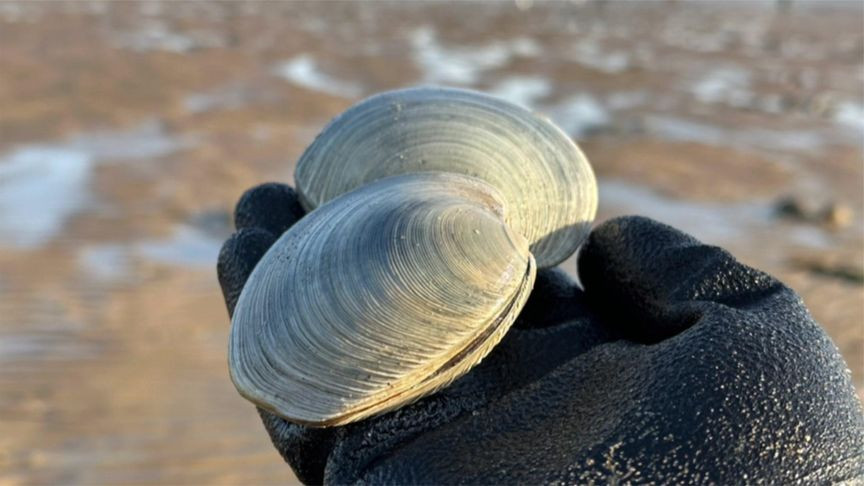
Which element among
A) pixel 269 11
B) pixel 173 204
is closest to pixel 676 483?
pixel 173 204

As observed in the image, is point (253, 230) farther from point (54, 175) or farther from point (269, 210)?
point (54, 175)

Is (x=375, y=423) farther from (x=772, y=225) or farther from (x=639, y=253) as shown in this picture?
(x=772, y=225)

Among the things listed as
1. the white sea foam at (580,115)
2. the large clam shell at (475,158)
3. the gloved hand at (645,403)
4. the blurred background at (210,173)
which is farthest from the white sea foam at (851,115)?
the gloved hand at (645,403)

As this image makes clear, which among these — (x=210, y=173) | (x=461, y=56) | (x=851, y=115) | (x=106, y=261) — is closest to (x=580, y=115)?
(x=851, y=115)

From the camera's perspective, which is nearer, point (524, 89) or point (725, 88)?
point (524, 89)

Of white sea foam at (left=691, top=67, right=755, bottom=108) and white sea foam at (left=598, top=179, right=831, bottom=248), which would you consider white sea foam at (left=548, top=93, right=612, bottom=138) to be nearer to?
white sea foam at (left=691, top=67, right=755, bottom=108)

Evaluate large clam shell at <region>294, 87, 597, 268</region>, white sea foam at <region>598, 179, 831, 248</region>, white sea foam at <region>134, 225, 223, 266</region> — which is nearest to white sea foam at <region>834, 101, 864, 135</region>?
white sea foam at <region>598, 179, 831, 248</region>
